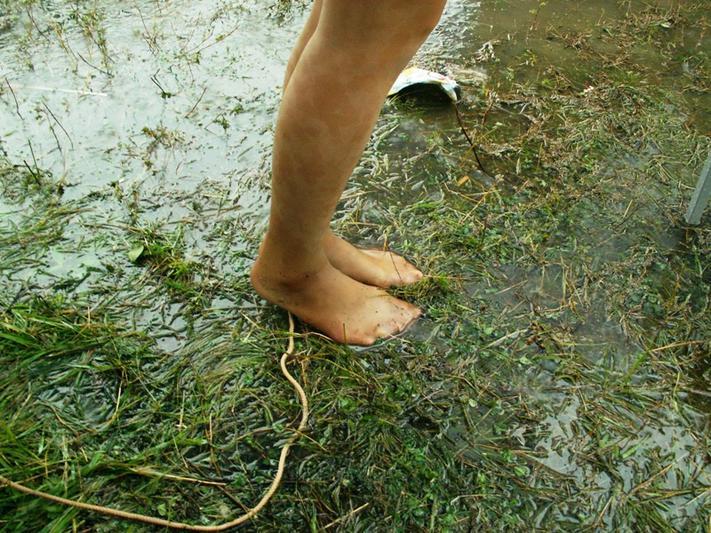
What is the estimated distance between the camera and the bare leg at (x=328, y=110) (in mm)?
1091

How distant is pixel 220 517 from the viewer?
126cm

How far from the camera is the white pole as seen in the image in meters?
1.88

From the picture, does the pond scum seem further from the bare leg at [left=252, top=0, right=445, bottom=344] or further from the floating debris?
the bare leg at [left=252, top=0, right=445, bottom=344]

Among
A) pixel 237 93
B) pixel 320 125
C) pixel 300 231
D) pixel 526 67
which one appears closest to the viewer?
pixel 320 125

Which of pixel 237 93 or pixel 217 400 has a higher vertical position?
pixel 237 93

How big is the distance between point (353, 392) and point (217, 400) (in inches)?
13.9

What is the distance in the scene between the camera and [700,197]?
195cm

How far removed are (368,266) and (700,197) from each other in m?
1.18

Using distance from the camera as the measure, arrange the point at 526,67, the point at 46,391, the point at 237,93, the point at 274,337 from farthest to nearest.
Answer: the point at 526,67 < the point at 237,93 < the point at 274,337 < the point at 46,391

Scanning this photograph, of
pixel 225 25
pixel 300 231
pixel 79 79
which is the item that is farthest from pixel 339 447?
pixel 225 25

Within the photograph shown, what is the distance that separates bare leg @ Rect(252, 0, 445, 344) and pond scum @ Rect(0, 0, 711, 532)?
346mm

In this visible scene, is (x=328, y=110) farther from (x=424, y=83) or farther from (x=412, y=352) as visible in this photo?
(x=424, y=83)

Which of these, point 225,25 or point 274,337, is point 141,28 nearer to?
point 225,25

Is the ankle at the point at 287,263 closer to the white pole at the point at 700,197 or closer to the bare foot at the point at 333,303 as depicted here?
the bare foot at the point at 333,303
